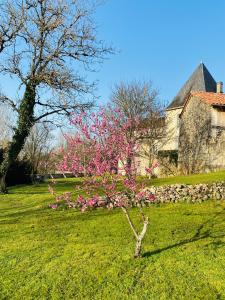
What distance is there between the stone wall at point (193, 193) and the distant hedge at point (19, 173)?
2338 cm

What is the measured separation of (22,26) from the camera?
20.8 meters

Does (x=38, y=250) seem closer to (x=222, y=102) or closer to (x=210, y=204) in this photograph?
(x=210, y=204)

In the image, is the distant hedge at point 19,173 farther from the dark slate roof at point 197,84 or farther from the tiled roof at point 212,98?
the tiled roof at point 212,98

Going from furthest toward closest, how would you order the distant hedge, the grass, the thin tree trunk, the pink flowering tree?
the distant hedge → the thin tree trunk → the pink flowering tree → the grass

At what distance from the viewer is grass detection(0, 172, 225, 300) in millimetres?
5793

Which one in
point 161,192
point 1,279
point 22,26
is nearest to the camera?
point 1,279

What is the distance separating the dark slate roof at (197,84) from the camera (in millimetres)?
37019

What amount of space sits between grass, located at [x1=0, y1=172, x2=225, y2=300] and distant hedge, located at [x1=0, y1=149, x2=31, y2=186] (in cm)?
2302

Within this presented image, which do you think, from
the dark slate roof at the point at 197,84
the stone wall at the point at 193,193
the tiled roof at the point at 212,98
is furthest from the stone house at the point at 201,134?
the stone wall at the point at 193,193

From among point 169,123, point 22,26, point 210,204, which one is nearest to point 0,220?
point 210,204

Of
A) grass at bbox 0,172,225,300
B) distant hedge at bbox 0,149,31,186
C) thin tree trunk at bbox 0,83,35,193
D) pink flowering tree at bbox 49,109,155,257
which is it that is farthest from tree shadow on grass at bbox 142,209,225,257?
distant hedge at bbox 0,149,31,186

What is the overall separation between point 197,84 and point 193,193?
26.9 meters

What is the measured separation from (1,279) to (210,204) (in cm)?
776

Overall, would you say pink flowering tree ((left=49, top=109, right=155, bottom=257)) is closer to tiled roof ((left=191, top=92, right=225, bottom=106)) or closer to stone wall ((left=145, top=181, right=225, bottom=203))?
stone wall ((left=145, top=181, right=225, bottom=203))
